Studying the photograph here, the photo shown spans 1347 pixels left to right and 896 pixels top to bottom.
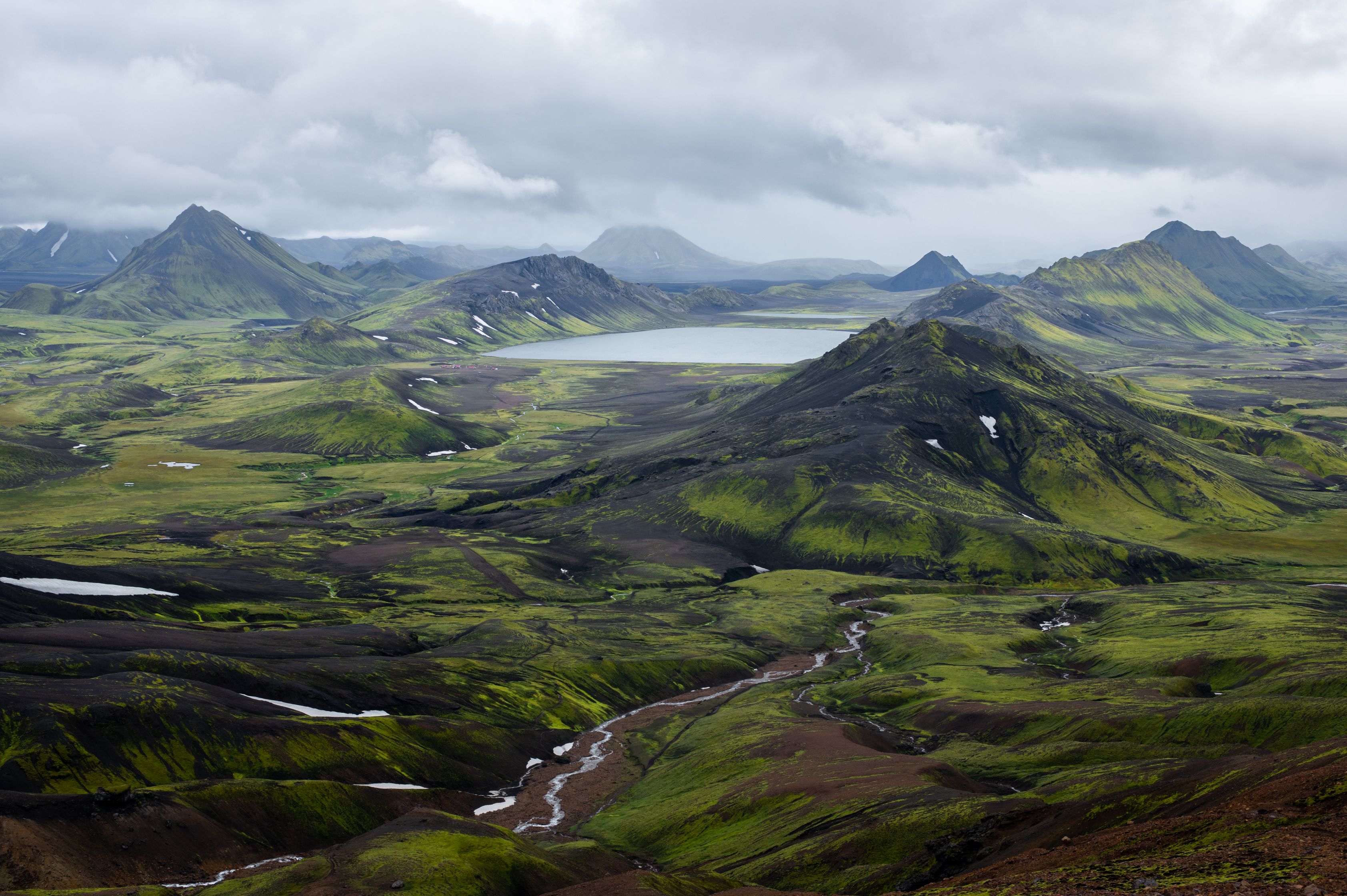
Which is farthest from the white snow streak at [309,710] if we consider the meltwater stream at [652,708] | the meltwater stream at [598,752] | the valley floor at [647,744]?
the meltwater stream at [598,752]

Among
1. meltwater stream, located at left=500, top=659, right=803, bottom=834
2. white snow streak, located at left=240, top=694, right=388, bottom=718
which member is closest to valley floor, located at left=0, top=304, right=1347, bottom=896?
white snow streak, located at left=240, top=694, right=388, bottom=718

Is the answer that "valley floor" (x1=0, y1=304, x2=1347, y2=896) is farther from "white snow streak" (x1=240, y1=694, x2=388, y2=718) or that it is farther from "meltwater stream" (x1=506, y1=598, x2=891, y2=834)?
"meltwater stream" (x1=506, y1=598, x2=891, y2=834)

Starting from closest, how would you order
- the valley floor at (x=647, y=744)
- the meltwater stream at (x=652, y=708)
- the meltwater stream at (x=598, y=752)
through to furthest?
the valley floor at (x=647, y=744) < the meltwater stream at (x=598, y=752) < the meltwater stream at (x=652, y=708)

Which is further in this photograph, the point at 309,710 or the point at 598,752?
the point at 598,752

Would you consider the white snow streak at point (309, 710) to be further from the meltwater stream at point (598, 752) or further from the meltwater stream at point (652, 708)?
the meltwater stream at point (598, 752)

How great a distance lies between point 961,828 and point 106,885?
54276 millimetres

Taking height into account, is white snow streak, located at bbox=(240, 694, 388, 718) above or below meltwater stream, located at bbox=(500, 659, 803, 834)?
above

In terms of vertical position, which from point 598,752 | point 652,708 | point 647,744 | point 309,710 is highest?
point 309,710

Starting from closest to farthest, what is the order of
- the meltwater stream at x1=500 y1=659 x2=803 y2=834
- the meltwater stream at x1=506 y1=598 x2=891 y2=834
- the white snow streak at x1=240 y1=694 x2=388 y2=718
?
1. the meltwater stream at x1=500 y1=659 x2=803 y2=834
2. the meltwater stream at x1=506 y1=598 x2=891 y2=834
3. the white snow streak at x1=240 y1=694 x2=388 y2=718

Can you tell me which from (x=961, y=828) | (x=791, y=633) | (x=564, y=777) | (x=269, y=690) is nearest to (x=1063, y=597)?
(x=791, y=633)

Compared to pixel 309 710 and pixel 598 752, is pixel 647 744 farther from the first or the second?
pixel 309 710

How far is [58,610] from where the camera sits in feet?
368

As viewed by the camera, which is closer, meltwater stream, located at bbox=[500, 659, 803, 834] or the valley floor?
the valley floor

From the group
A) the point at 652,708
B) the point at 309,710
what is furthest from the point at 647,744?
the point at 309,710
